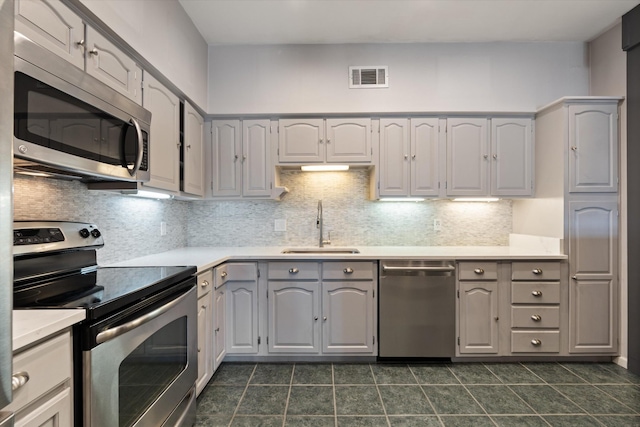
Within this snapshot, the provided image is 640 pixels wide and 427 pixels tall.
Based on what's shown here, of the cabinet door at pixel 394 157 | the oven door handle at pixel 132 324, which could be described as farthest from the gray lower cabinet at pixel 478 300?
the oven door handle at pixel 132 324

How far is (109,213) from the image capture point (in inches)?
79.0

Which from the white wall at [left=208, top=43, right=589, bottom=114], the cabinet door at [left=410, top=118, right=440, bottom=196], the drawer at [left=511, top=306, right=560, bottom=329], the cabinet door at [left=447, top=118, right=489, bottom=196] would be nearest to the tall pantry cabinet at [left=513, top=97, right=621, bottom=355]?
the drawer at [left=511, top=306, right=560, bottom=329]

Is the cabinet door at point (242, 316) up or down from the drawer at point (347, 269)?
down

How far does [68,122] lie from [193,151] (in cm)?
150

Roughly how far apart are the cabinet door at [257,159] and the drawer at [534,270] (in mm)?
2190

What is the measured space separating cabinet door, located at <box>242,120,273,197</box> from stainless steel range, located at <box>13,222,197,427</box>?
1.22 meters

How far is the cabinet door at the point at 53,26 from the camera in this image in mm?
1138

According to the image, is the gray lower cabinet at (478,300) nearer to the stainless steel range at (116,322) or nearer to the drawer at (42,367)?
the stainless steel range at (116,322)

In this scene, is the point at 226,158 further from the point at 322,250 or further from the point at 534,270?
the point at 534,270

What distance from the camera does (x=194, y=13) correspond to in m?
2.47

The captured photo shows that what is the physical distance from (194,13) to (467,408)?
11.2ft

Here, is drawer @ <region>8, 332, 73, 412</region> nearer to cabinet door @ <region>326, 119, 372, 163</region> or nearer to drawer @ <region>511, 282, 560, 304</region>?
cabinet door @ <region>326, 119, 372, 163</region>

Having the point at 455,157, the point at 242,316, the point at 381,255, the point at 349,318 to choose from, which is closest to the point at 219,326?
the point at 242,316

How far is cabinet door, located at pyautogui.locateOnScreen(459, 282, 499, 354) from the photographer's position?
2.59m
